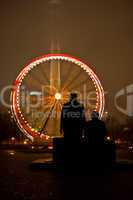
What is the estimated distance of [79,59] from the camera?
28922 mm

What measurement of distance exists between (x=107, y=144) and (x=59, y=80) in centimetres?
1508

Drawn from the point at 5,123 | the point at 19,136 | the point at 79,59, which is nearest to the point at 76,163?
the point at 79,59

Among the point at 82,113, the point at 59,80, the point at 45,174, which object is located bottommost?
the point at 45,174

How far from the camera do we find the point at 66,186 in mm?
10164

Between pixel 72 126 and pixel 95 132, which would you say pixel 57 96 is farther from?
pixel 95 132

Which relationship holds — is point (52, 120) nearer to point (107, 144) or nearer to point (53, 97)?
point (53, 97)

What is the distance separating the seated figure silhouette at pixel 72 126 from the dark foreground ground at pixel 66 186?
1403mm

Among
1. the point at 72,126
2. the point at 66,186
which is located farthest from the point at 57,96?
the point at 66,186

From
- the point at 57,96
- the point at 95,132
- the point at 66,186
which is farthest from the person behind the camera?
the point at 57,96

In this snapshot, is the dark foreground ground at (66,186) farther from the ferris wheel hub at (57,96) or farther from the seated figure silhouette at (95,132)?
the ferris wheel hub at (57,96)

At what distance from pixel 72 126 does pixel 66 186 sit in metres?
4.66

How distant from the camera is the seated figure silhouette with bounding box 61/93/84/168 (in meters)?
14.1

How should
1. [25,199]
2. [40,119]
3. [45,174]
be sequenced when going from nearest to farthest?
[25,199] < [45,174] < [40,119]

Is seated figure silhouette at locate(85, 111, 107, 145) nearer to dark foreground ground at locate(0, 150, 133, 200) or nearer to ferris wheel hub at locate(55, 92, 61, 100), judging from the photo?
dark foreground ground at locate(0, 150, 133, 200)
